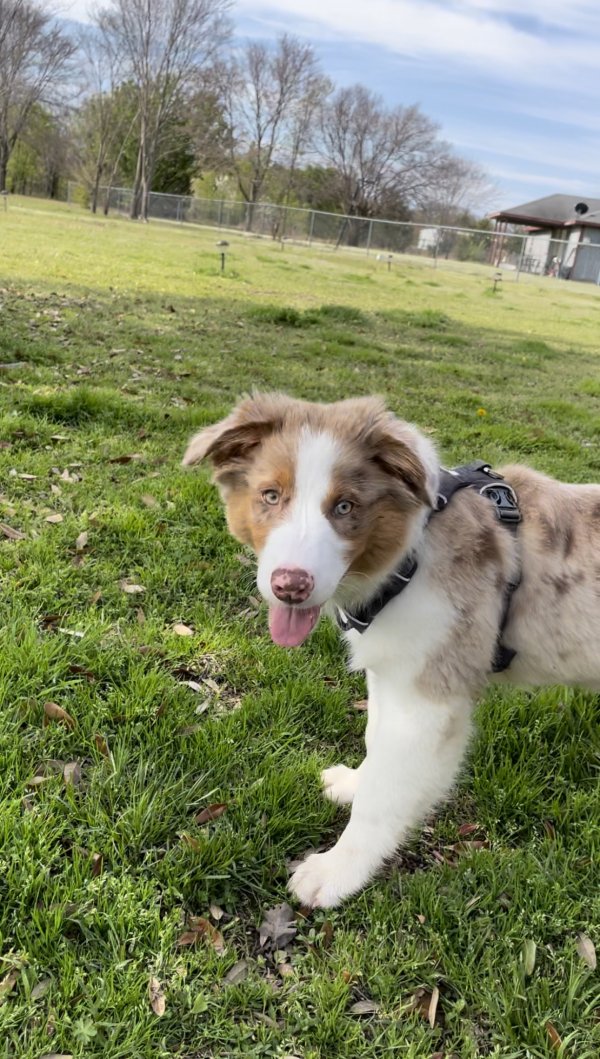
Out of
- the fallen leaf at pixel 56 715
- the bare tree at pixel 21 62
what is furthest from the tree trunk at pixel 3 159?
the fallen leaf at pixel 56 715

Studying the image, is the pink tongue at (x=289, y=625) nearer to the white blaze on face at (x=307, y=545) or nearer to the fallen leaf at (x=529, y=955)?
the white blaze on face at (x=307, y=545)

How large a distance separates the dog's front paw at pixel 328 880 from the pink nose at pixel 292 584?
3.59 ft

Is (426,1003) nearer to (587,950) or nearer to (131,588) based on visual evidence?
(587,950)

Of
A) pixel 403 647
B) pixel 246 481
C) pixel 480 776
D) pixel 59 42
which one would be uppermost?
pixel 59 42

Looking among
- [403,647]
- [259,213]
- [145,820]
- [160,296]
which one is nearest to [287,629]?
[403,647]

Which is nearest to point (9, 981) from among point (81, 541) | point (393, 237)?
point (81, 541)

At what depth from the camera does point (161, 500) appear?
4.96 meters

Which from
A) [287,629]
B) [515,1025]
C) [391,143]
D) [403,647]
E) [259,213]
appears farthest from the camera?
[391,143]

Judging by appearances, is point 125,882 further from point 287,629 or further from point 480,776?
point 480,776

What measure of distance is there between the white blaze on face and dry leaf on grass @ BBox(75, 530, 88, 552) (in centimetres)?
228

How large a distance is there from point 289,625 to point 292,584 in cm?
26

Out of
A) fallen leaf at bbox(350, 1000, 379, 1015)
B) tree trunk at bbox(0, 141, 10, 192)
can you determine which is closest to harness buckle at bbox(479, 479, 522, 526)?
fallen leaf at bbox(350, 1000, 379, 1015)

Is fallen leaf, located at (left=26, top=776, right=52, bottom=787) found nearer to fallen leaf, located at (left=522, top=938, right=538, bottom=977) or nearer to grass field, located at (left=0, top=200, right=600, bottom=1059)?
grass field, located at (left=0, top=200, right=600, bottom=1059)

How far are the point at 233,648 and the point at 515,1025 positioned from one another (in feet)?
6.67
